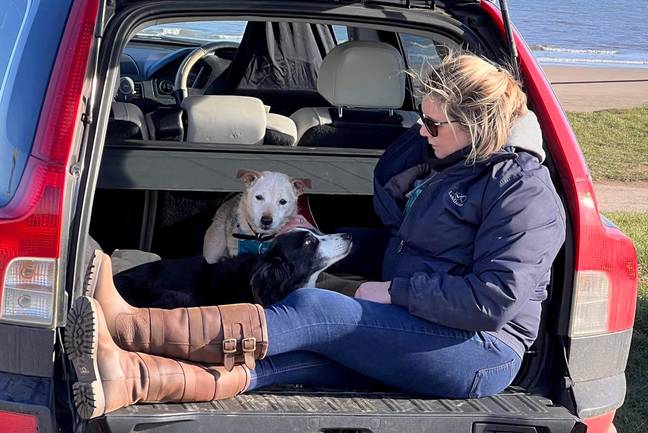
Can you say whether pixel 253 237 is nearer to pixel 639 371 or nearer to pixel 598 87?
pixel 639 371


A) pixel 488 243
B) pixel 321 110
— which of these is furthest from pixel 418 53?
pixel 488 243

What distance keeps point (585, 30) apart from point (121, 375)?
3126 centimetres

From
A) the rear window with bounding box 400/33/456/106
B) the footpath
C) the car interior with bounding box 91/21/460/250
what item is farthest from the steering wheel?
the footpath

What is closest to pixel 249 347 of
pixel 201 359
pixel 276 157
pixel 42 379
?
pixel 201 359

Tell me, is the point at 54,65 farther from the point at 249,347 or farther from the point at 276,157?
the point at 276,157

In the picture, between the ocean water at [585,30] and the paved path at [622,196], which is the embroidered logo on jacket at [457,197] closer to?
the paved path at [622,196]

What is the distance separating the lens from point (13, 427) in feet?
8.95

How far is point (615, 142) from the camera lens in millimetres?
11594

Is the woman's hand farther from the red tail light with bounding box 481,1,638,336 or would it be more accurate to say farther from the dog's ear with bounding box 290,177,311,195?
the dog's ear with bounding box 290,177,311,195

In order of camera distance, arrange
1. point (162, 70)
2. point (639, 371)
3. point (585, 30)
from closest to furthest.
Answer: point (639, 371), point (162, 70), point (585, 30)

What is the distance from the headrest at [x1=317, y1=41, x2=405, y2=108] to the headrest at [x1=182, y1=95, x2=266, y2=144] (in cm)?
37

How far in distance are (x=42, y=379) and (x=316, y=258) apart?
4.01ft

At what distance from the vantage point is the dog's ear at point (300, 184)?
4176mm

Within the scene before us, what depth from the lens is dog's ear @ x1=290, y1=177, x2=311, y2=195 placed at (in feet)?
13.7
